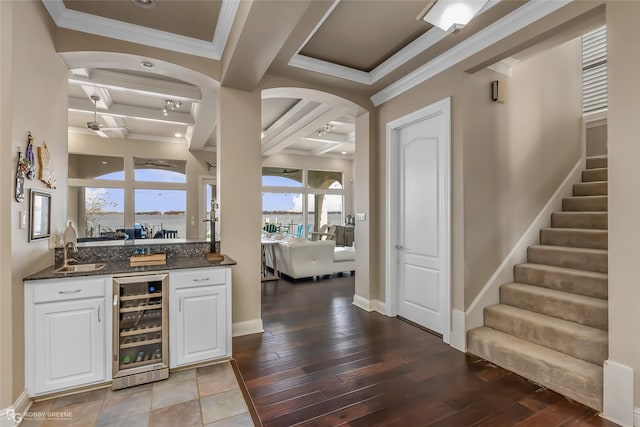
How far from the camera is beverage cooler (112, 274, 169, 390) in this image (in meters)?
2.28

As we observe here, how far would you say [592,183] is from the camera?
12.0 ft

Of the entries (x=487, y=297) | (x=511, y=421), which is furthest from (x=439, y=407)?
(x=487, y=297)

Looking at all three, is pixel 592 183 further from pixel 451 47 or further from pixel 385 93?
pixel 385 93

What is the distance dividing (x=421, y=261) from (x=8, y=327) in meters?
3.46

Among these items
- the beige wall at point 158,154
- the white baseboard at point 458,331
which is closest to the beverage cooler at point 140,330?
the white baseboard at point 458,331

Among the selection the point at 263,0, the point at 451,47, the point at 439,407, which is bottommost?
the point at 439,407

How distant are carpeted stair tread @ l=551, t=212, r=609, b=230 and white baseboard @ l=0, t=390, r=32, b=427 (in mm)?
4946

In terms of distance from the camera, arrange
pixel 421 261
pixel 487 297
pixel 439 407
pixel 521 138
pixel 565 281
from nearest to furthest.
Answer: pixel 439 407
pixel 565 281
pixel 487 297
pixel 521 138
pixel 421 261

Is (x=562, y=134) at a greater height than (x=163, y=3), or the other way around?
(x=163, y=3)

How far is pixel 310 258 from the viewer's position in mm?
5672

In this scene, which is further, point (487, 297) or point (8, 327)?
point (487, 297)

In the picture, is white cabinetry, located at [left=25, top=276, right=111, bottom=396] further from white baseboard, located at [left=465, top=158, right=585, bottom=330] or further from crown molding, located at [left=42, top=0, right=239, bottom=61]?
white baseboard, located at [left=465, top=158, right=585, bottom=330]

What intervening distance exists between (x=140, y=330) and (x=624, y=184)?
3493 mm

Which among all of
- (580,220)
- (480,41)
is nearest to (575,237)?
(580,220)
